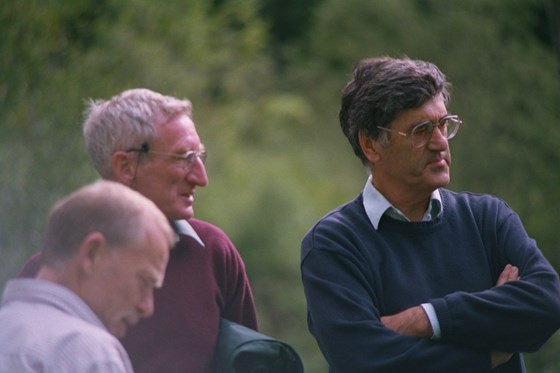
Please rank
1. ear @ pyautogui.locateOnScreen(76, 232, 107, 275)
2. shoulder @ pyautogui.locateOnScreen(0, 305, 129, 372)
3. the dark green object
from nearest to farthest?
1. shoulder @ pyautogui.locateOnScreen(0, 305, 129, 372)
2. ear @ pyautogui.locateOnScreen(76, 232, 107, 275)
3. the dark green object

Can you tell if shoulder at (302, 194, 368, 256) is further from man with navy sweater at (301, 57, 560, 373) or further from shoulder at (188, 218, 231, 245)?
shoulder at (188, 218, 231, 245)

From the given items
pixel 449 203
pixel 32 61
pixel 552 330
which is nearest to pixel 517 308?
pixel 552 330

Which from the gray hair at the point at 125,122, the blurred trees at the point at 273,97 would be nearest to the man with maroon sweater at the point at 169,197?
the gray hair at the point at 125,122

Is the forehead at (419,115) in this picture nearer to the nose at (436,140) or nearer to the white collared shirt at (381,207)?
the nose at (436,140)

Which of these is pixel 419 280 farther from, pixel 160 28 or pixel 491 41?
pixel 491 41

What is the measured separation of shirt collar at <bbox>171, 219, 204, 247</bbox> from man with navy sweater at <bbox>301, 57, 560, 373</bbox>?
363 millimetres

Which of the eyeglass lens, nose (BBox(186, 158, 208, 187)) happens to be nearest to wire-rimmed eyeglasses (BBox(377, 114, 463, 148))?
the eyeglass lens

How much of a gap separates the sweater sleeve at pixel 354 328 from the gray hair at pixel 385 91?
37cm

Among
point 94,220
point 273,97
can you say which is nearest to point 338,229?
point 94,220

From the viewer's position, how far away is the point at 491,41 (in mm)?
18141

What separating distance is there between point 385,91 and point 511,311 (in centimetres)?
76

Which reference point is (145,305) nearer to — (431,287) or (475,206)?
(431,287)

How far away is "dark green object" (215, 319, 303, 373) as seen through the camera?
357cm

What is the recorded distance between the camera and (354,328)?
3447 millimetres
